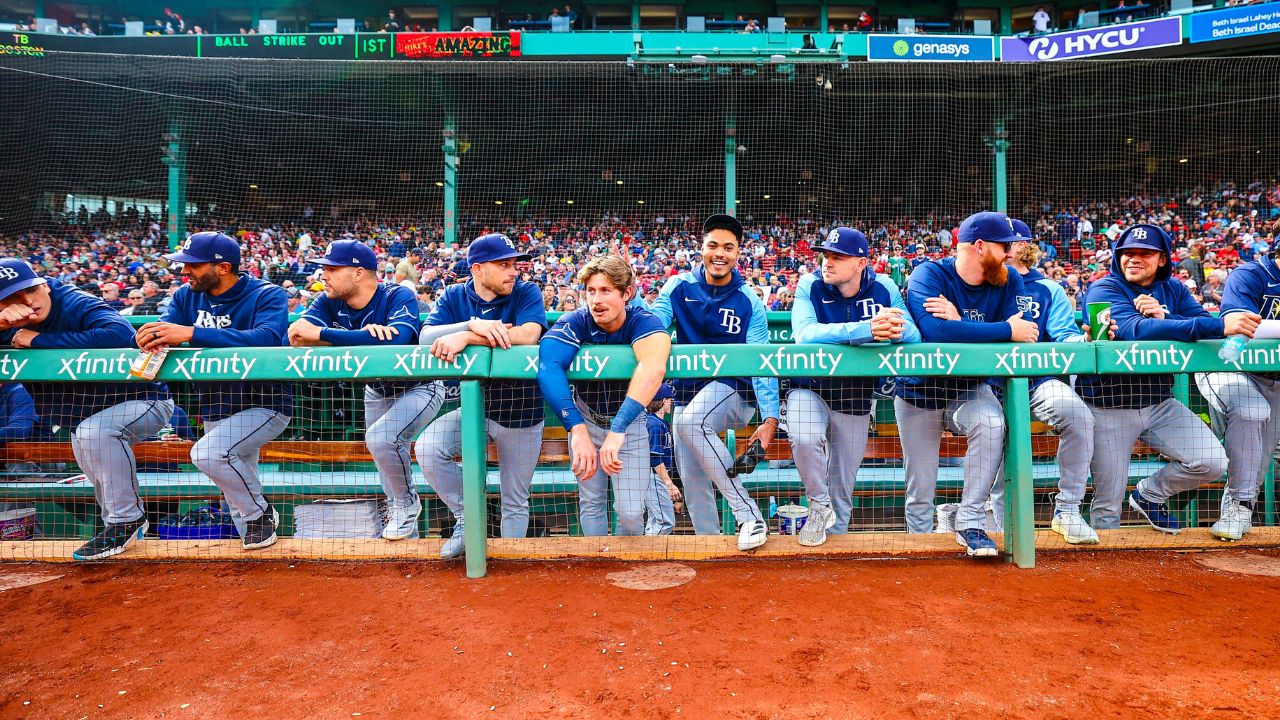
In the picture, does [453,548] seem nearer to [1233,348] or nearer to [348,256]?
[348,256]

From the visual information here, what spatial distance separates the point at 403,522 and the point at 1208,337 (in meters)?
3.30

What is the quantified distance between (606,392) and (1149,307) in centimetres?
228

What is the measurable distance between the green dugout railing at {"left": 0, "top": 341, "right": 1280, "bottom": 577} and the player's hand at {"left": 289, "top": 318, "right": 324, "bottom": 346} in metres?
0.46

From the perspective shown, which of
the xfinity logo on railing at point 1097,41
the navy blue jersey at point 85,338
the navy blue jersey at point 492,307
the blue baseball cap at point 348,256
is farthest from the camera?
the xfinity logo on railing at point 1097,41

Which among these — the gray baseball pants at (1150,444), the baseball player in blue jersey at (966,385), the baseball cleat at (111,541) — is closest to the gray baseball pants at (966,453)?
the baseball player in blue jersey at (966,385)

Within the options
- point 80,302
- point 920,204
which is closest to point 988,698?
point 80,302

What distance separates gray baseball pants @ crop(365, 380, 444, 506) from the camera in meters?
2.95

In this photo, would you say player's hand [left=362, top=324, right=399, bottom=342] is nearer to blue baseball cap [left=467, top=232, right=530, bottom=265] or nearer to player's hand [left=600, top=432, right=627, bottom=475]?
blue baseball cap [left=467, top=232, right=530, bottom=265]

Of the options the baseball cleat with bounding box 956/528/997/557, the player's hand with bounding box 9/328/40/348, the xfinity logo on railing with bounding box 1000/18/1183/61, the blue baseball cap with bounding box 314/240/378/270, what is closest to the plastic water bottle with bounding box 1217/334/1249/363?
the baseball cleat with bounding box 956/528/997/557

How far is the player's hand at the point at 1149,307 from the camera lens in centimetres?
290

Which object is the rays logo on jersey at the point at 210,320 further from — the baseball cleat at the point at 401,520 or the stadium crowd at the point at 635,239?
the stadium crowd at the point at 635,239

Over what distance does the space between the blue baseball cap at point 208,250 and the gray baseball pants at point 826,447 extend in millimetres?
2666

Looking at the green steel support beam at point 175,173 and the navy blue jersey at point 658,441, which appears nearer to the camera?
the navy blue jersey at point 658,441

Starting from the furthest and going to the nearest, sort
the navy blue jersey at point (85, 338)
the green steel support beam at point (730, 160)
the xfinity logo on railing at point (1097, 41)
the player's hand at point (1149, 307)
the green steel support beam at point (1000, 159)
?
the green steel support beam at point (1000, 159), the green steel support beam at point (730, 160), the xfinity logo on railing at point (1097, 41), the navy blue jersey at point (85, 338), the player's hand at point (1149, 307)
